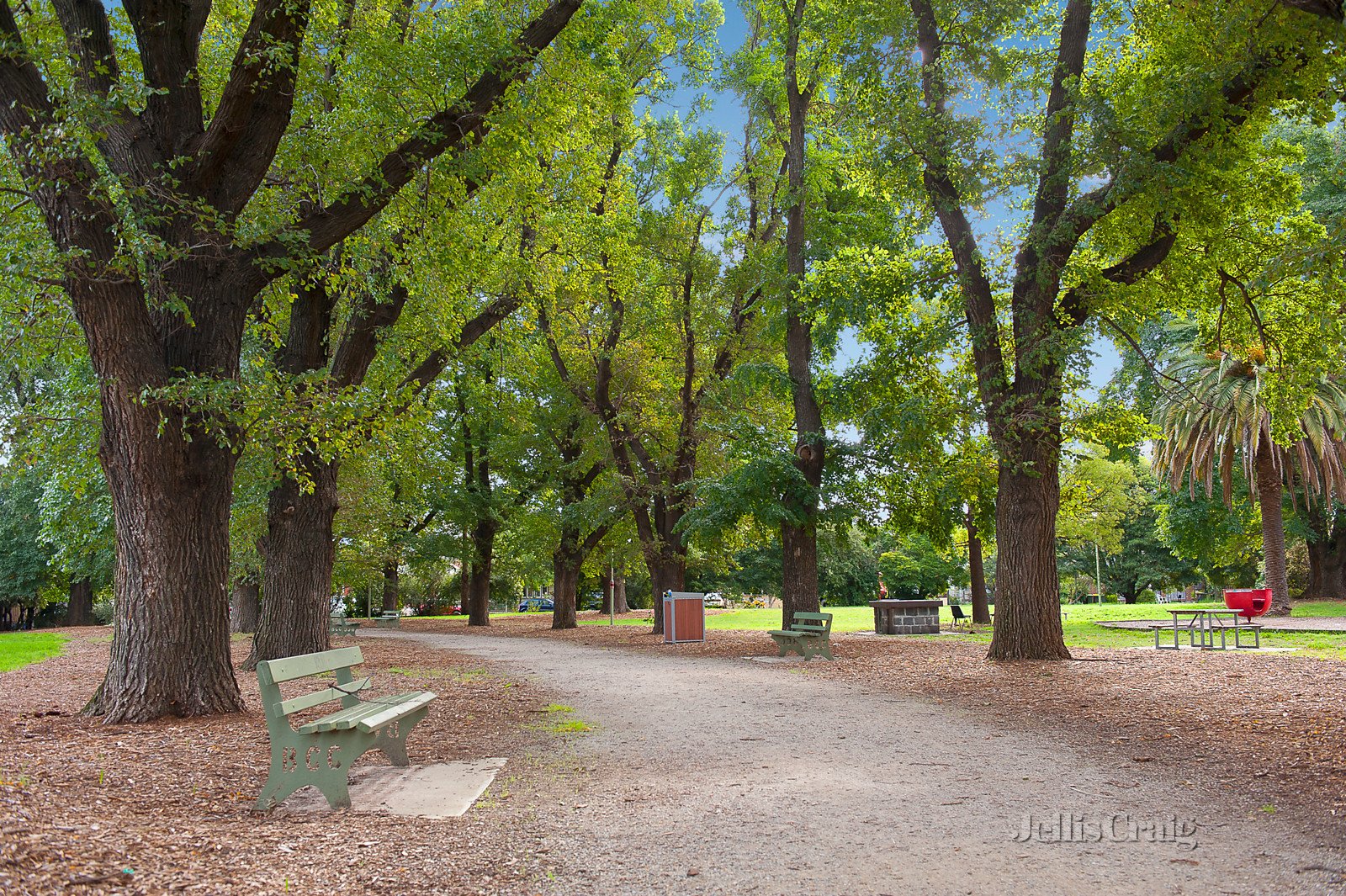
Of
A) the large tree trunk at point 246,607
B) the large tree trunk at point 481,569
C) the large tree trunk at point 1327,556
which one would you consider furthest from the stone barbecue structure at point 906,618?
the large tree trunk at point 1327,556

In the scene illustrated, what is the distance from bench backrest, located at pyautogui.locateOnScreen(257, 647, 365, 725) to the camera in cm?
527

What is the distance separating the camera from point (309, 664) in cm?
595

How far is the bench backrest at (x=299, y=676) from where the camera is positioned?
5273mm

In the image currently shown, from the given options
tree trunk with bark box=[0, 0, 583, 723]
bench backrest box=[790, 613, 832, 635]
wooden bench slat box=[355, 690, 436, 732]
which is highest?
tree trunk with bark box=[0, 0, 583, 723]

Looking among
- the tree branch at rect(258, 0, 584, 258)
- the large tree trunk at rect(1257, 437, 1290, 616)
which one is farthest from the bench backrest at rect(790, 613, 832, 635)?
the large tree trunk at rect(1257, 437, 1290, 616)

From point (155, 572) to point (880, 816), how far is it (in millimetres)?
6739

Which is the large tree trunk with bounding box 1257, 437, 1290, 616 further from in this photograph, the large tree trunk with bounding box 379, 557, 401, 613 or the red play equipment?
the large tree trunk with bounding box 379, 557, 401, 613

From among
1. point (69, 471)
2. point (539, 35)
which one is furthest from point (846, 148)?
point (69, 471)

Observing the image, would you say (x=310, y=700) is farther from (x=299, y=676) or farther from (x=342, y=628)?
(x=342, y=628)

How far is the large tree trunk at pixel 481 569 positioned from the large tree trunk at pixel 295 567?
17.9 meters

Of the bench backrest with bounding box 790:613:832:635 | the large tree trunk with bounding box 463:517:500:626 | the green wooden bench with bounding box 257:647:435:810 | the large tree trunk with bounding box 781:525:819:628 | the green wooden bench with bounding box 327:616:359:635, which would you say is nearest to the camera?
the green wooden bench with bounding box 257:647:435:810

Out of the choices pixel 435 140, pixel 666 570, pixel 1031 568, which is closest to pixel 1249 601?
pixel 1031 568

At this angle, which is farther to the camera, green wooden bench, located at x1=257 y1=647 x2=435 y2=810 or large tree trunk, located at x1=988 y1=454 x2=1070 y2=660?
large tree trunk, located at x1=988 y1=454 x2=1070 y2=660

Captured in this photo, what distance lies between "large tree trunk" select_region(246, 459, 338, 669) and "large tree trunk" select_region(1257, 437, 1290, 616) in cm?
2384
